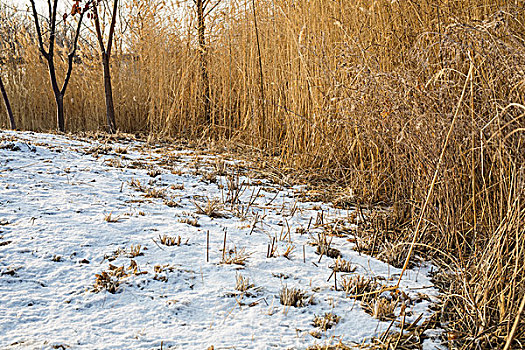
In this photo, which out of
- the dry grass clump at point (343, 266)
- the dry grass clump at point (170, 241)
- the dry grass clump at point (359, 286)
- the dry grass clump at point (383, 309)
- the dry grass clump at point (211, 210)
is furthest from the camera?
the dry grass clump at point (211, 210)

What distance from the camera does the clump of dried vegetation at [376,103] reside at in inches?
47.1

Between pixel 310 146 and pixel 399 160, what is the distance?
40.4 inches

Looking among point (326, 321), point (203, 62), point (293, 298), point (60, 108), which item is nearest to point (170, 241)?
point (293, 298)

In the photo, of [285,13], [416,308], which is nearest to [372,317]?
[416,308]

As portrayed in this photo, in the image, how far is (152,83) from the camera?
13.4 ft

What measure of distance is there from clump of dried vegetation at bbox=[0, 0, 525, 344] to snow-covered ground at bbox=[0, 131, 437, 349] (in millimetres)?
235

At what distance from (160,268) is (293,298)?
1.49 ft

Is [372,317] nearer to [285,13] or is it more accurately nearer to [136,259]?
[136,259]

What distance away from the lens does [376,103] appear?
1974 mm

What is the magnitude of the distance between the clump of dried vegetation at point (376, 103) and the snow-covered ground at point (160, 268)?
24 centimetres

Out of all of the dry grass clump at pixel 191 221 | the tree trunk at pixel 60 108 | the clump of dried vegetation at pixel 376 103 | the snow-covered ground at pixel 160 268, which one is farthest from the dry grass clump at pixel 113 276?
the tree trunk at pixel 60 108

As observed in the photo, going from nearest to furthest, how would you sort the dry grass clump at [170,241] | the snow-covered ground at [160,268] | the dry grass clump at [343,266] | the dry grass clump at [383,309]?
the snow-covered ground at [160,268] < the dry grass clump at [383,309] < the dry grass clump at [343,266] < the dry grass clump at [170,241]

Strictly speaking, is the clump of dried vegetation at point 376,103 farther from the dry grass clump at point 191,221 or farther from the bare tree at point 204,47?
the dry grass clump at point 191,221

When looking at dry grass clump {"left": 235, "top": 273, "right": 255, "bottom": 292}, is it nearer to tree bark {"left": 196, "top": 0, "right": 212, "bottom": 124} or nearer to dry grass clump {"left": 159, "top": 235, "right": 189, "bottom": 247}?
dry grass clump {"left": 159, "top": 235, "right": 189, "bottom": 247}
